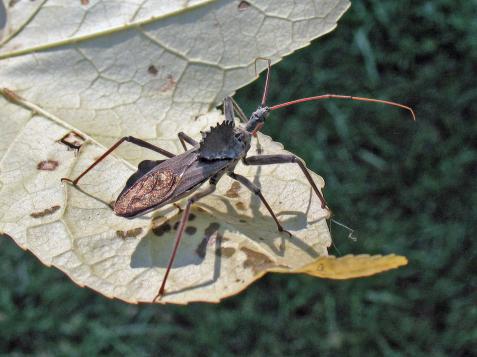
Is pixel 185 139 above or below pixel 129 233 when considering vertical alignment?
above

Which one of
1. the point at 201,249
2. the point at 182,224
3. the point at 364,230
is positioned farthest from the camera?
the point at 364,230

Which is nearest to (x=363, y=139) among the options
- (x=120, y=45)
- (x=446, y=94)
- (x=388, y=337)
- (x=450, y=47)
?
(x=446, y=94)

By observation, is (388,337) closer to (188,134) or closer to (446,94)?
(446,94)

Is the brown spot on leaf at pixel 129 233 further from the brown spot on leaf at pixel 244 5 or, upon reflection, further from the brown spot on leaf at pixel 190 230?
the brown spot on leaf at pixel 244 5

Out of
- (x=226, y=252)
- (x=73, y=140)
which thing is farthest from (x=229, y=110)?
(x=226, y=252)

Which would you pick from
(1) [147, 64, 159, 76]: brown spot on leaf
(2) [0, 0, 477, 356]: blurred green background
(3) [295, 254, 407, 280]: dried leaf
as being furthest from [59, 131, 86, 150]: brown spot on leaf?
(2) [0, 0, 477, 356]: blurred green background

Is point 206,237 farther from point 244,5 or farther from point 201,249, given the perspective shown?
point 244,5
